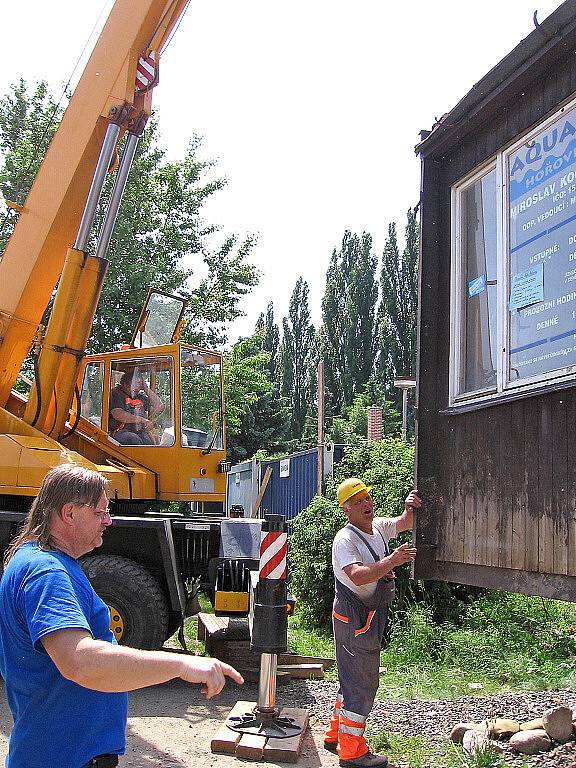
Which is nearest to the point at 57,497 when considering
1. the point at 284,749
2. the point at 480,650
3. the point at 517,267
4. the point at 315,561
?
the point at 517,267

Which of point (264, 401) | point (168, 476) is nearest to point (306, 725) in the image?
point (168, 476)

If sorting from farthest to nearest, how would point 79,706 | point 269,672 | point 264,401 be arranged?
1. point 264,401
2. point 269,672
3. point 79,706

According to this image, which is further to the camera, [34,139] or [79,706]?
[34,139]

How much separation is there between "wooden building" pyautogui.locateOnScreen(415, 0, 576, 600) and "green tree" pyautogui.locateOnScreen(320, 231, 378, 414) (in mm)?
41958

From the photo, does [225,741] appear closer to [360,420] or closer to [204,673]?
[204,673]

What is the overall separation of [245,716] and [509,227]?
4.07 metres

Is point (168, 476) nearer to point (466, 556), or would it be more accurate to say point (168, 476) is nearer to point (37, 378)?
point (37, 378)

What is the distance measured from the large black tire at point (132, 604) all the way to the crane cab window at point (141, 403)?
1666 millimetres

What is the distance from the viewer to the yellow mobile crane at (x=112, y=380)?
8.25 meters

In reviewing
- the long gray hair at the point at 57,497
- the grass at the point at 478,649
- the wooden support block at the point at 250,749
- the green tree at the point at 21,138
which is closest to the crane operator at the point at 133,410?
the grass at the point at 478,649

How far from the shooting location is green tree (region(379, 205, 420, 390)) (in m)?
47.2

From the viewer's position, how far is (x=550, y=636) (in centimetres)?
927

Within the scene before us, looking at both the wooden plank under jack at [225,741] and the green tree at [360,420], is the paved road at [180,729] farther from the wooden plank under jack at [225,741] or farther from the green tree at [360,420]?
the green tree at [360,420]

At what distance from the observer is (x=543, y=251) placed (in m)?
4.65
